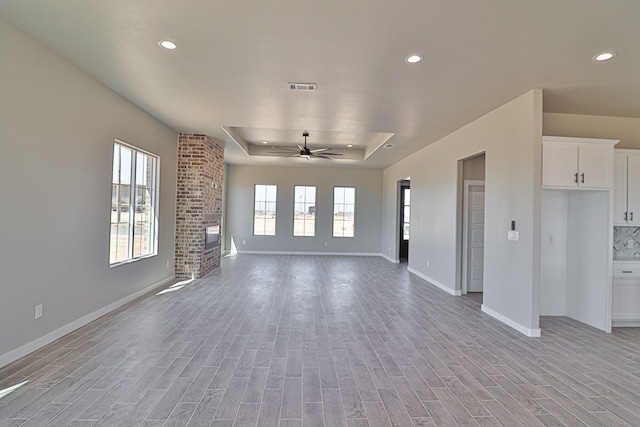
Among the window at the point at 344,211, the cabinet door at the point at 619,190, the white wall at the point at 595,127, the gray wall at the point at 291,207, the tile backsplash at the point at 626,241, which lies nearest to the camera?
the cabinet door at the point at 619,190

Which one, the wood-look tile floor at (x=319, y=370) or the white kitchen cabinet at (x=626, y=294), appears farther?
the white kitchen cabinet at (x=626, y=294)

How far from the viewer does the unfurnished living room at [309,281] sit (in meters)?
2.38

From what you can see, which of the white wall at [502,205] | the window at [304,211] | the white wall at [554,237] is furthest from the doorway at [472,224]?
the window at [304,211]

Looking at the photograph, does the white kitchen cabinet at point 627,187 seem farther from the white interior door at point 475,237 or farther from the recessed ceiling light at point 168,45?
the recessed ceiling light at point 168,45

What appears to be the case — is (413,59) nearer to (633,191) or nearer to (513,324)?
(513,324)

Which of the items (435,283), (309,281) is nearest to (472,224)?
(435,283)

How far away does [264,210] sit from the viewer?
34.6 ft

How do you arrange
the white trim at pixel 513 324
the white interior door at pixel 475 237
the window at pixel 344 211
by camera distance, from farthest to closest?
1. the window at pixel 344 211
2. the white interior door at pixel 475 237
3. the white trim at pixel 513 324

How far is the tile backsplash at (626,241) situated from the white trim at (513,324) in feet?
5.92

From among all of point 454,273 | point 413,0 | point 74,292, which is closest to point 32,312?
point 74,292

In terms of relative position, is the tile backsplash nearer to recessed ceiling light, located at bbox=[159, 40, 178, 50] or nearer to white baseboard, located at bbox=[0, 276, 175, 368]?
recessed ceiling light, located at bbox=[159, 40, 178, 50]

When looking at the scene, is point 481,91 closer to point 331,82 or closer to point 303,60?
point 331,82

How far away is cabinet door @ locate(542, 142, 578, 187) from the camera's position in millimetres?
3896

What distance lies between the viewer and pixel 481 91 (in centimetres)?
380
